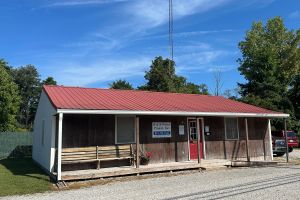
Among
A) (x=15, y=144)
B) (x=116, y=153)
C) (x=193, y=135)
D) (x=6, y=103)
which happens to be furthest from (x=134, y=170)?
(x=6, y=103)

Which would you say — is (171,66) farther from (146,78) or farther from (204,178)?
(204,178)

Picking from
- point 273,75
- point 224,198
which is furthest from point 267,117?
point 273,75

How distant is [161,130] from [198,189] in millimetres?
6129

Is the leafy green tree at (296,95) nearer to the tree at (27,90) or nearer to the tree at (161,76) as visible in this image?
the tree at (161,76)

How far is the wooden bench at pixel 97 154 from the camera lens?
13.0m

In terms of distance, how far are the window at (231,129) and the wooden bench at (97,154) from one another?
611 cm

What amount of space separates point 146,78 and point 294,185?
122 feet

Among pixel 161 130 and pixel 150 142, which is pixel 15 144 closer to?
pixel 150 142

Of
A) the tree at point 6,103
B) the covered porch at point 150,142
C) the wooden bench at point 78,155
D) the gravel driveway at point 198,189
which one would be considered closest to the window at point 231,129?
the covered porch at point 150,142

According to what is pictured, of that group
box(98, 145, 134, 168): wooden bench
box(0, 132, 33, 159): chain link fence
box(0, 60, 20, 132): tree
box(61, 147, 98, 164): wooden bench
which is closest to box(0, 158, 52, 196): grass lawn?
box(61, 147, 98, 164): wooden bench

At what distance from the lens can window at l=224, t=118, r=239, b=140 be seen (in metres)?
18.2

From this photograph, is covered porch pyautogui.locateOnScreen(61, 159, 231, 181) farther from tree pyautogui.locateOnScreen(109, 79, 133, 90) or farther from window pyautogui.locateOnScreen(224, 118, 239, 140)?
tree pyautogui.locateOnScreen(109, 79, 133, 90)

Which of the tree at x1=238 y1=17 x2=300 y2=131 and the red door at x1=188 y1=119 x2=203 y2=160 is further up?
the tree at x1=238 y1=17 x2=300 y2=131

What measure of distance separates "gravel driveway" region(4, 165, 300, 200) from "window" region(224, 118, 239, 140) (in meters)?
5.50
